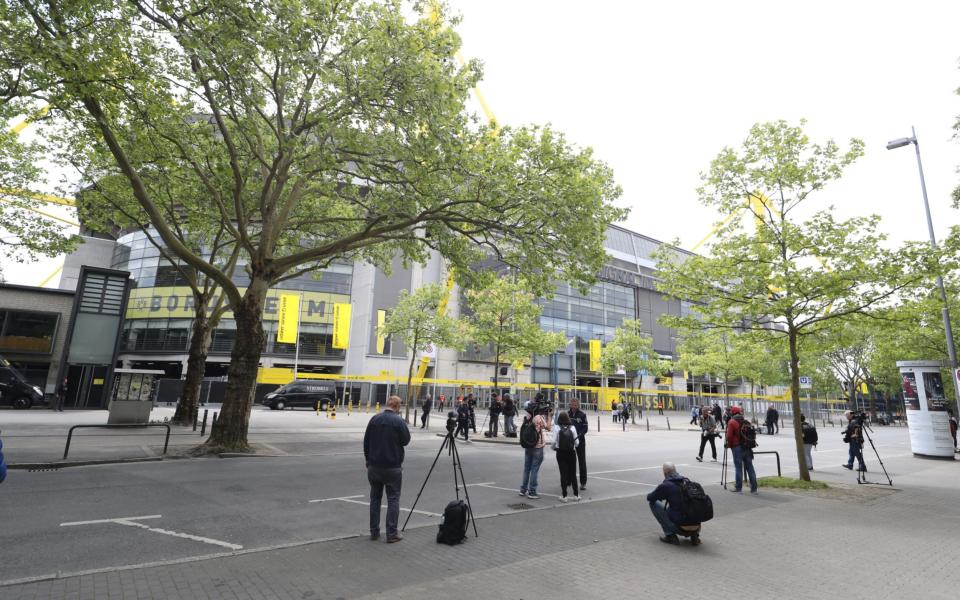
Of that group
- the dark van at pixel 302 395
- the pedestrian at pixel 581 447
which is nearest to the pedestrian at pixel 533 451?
the pedestrian at pixel 581 447

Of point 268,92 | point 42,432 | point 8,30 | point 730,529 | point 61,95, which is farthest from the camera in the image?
point 42,432

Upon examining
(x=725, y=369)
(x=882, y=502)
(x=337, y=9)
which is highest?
(x=337, y=9)

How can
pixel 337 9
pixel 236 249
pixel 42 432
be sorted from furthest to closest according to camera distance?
pixel 236 249
pixel 42 432
pixel 337 9

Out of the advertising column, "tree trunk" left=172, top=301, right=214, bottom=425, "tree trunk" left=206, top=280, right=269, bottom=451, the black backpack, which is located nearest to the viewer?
the black backpack

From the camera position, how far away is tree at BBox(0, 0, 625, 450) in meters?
9.55

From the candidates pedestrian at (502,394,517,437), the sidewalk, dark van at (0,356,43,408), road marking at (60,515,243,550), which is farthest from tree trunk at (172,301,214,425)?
the sidewalk

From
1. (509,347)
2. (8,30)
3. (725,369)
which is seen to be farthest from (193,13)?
(725,369)

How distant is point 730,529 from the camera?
7.48 metres

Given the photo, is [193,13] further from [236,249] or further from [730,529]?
[730,529]

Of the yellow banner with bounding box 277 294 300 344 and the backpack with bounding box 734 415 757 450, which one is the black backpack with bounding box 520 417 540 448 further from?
the yellow banner with bounding box 277 294 300 344

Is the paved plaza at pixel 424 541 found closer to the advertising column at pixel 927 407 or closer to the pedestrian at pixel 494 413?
the advertising column at pixel 927 407

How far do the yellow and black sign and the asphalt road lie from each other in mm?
34974

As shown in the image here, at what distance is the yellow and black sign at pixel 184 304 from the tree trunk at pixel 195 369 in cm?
2784

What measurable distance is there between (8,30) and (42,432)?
41.4 feet
